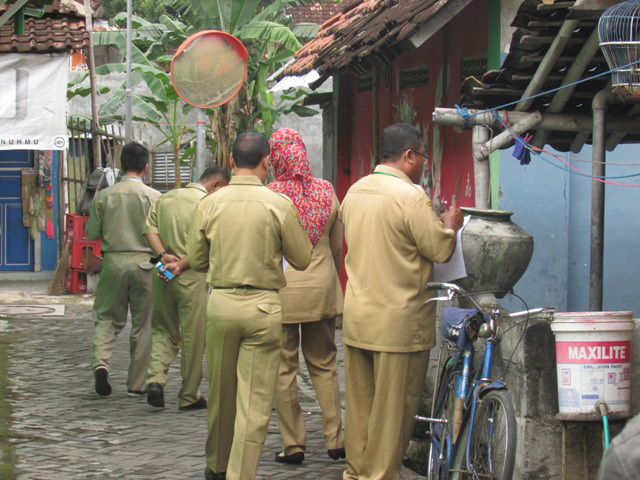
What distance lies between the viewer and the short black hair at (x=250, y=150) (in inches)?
223

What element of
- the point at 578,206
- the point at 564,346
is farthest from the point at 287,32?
the point at 564,346

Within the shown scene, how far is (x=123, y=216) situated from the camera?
841 cm

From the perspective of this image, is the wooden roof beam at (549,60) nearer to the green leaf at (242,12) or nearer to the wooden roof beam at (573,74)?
the wooden roof beam at (573,74)

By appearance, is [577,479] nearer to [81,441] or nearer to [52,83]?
[81,441]

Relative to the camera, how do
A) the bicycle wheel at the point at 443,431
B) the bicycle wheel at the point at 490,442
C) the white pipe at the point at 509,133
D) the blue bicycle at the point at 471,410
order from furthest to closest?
the white pipe at the point at 509,133, the bicycle wheel at the point at 443,431, the blue bicycle at the point at 471,410, the bicycle wheel at the point at 490,442

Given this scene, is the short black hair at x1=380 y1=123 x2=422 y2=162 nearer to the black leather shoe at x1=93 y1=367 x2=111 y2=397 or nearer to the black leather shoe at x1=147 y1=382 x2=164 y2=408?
the black leather shoe at x1=147 y1=382 x2=164 y2=408

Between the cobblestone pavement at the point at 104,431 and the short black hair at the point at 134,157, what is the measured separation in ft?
6.04

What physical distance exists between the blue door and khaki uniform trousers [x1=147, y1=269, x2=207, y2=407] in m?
10.8

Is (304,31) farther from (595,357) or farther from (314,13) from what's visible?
(595,357)

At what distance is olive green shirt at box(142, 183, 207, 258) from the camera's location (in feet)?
25.7

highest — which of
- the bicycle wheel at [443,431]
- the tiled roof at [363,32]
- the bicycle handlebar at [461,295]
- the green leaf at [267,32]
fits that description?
the green leaf at [267,32]

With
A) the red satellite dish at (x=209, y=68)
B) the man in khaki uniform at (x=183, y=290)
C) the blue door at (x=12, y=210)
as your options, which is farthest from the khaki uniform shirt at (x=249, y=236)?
the blue door at (x=12, y=210)

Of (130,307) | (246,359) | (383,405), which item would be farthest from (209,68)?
(383,405)

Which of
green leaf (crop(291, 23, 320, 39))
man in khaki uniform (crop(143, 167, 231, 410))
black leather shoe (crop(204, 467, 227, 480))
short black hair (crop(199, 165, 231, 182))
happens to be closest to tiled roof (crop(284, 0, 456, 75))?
short black hair (crop(199, 165, 231, 182))
